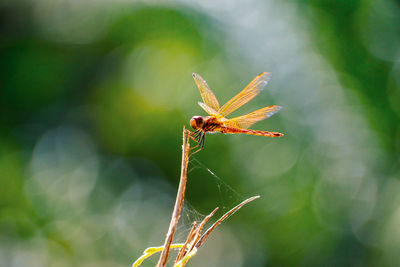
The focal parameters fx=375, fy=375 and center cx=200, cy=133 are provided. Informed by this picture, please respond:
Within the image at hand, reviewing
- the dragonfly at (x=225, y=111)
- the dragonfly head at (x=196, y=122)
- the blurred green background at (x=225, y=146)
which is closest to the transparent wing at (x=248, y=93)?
the dragonfly at (x=225, y=111)

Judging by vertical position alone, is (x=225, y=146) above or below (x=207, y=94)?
below

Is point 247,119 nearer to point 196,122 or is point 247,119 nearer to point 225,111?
point 225,111

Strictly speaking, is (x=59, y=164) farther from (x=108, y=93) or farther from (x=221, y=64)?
(x=221, y=64)

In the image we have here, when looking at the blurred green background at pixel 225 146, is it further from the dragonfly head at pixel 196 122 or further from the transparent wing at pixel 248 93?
the dragonfly head at pixel 196 122

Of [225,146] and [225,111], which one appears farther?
[225,146]

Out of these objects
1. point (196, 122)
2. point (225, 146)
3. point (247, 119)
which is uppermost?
point (196, 122)

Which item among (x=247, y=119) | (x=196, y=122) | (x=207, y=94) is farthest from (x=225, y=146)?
(x=196, y=122)
